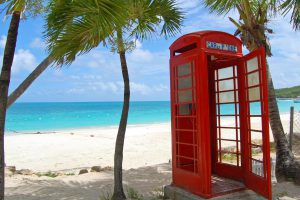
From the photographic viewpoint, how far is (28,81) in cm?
823

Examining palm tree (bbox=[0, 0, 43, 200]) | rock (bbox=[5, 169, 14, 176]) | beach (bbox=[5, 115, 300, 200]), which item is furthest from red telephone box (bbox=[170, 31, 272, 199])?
rock (bbox=[5, 169, 14, 176])

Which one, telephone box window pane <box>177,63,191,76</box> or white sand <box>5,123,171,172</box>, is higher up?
telephone box window pane <box>177,63,191,76</box>

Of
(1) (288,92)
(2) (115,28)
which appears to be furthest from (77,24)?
(1) (288,92)

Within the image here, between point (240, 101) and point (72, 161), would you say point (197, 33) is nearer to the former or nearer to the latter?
point (240, 101)

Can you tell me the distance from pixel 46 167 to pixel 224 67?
29.0 ft

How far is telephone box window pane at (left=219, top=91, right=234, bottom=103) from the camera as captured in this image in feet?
20.4

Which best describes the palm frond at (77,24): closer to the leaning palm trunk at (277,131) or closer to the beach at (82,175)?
the beach at (82,175)

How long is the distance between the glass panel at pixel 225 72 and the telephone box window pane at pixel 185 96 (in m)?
0.90

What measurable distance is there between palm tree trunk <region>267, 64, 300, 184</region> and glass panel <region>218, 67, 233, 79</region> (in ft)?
5.25

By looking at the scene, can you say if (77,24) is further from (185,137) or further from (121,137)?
(185,137)

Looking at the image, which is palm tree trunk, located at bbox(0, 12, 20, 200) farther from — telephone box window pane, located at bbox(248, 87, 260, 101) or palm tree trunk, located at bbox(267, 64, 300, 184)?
palm tree trunk, located at bbox(267, 64, 300, 184)

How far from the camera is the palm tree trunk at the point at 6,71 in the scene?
4.66m

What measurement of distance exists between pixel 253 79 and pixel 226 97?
0.95m

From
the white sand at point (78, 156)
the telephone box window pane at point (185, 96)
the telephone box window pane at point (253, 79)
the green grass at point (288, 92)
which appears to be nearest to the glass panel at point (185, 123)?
the telephone box window pane at point (185, 96)
